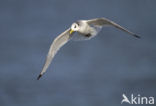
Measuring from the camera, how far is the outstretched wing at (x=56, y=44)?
22.9 m

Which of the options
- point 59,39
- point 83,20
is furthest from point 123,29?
point 59,39

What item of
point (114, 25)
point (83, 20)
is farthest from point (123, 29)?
point (83, 20)

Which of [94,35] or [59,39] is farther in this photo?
[59,39]

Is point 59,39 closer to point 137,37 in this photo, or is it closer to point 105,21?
point 105,21

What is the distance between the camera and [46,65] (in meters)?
23.0

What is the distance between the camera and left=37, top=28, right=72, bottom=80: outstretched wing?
902 inches

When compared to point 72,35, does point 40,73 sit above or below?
below

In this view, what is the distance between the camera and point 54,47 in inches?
906

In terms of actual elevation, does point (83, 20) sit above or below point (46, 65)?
above

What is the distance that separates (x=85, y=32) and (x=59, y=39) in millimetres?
2167

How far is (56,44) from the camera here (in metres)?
23.0

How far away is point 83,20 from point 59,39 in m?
2.04

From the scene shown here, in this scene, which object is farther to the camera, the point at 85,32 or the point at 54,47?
the point at 54,47

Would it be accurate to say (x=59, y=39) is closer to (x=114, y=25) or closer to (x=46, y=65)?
(x=46, y=65)
